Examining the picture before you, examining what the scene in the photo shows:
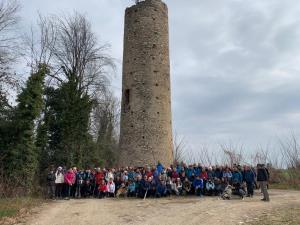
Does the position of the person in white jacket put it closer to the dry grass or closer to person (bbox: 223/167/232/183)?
the dry grass

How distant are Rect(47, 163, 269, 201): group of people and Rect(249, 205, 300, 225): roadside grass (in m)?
4.15

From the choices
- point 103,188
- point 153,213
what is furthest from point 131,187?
point 153,213

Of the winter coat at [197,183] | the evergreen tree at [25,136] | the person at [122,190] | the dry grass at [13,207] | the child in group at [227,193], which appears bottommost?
the dry grass at [13,207]

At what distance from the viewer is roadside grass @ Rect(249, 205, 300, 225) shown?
27.3 ft

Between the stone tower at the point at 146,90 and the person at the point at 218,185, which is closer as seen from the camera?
the person at the point at 218,185

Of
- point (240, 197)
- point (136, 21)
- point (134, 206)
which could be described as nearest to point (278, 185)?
point (240, 197)

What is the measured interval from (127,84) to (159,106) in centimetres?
196

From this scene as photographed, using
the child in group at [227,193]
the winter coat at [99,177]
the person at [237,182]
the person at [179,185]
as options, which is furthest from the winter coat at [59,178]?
the person at [237,182]

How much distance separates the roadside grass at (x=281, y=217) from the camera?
27.3ft

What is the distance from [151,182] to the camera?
14.6 meters

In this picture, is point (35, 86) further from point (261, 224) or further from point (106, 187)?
point (261, 224)

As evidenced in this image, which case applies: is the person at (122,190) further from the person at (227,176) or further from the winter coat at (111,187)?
the person at (227,176)

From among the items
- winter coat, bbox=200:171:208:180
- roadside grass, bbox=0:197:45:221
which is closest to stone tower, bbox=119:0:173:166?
winter coat, bbox=200:171:208:180

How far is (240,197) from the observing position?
13.5 metres
